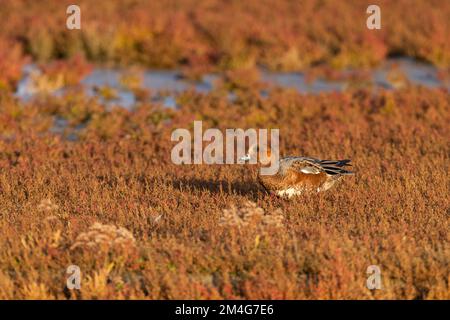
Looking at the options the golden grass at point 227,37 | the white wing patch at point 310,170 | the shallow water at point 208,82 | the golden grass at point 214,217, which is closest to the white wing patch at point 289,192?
the golden grass at point 214,217

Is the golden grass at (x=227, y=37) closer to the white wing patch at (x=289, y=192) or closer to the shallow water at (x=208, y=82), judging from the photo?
the shallow water at (x=208, y=82)

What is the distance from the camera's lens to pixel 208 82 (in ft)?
56.7

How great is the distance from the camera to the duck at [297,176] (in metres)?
8.50

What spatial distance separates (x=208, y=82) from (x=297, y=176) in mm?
8992

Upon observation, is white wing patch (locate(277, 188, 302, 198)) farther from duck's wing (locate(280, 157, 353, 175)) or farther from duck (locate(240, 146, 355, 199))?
duck's wing (locate(280, 157, 353, 175))

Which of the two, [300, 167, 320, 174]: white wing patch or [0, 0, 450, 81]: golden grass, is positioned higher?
[0, 0, 450, 81]: golden grass

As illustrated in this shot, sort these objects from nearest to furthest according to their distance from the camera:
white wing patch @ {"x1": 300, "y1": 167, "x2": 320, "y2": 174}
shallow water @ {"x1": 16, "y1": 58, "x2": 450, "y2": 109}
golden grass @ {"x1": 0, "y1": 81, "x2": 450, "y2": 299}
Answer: golden grass @ {"x1": 0, "y1": 81, "x2": 450, "y2": 299} → white wing patch @ {"x1": 300, "y1": 167, "x2": 320, "y2": 174} → shallow water @ {"x1": 16, "y1": 58, "x2": 450, "y2": 109}

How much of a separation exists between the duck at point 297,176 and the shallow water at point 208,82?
6.97m

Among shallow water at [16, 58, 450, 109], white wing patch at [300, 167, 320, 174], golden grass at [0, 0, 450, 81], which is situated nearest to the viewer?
white wing patch at [300, 167, 320, 174]

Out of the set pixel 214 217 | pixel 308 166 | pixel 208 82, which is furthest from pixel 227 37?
pixel 214 217

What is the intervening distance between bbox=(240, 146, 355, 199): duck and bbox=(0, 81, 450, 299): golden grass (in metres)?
0.17

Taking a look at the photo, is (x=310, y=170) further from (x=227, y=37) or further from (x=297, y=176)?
(x=227, y=37)

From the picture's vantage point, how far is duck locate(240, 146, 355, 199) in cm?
850

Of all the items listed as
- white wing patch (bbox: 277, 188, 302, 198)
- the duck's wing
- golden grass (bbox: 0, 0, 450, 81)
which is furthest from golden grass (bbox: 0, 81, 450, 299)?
golden grass (bbox: 0, 0, 450, 81)
